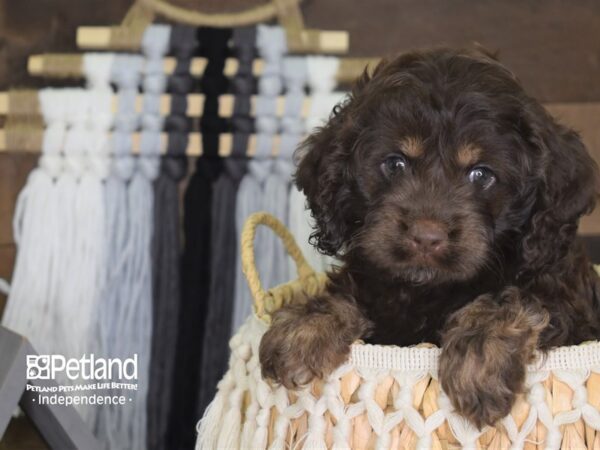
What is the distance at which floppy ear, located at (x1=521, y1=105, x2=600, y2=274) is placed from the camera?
1722 mm

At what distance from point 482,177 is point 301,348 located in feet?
1.72

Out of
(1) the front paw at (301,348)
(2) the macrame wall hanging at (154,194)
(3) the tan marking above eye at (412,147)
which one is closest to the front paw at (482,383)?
(1) the front paw at (301,348)

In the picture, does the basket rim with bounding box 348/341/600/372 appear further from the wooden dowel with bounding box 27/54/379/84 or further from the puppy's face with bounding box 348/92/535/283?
the wooden dowel with bounding box 27/54/379/84

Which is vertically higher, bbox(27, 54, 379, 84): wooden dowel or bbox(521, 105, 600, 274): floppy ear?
bbox(27, 54, 379, 84): wooden dowel

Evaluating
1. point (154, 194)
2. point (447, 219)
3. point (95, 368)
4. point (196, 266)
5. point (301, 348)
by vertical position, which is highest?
point (447, 219)

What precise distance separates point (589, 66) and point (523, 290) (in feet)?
4.88

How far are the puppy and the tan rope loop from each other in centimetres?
100

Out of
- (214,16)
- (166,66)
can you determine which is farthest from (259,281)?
(214,16)

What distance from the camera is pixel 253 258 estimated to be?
197 centimetres

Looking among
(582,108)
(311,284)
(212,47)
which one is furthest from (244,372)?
(582,108)

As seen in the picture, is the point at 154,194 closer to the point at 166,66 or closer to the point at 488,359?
the point at 166,66

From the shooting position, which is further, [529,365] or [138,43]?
[138,43]

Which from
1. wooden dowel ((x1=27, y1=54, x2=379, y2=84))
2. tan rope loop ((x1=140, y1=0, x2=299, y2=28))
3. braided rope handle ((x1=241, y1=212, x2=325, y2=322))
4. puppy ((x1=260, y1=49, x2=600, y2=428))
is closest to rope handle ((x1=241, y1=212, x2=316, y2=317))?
braided rope handle ((x1=241, y1=212, x2=325, y2=322))

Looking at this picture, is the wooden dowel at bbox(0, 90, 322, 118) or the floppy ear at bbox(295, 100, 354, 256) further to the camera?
the wooden dowel at bbox(0, 90, 322, 118)
